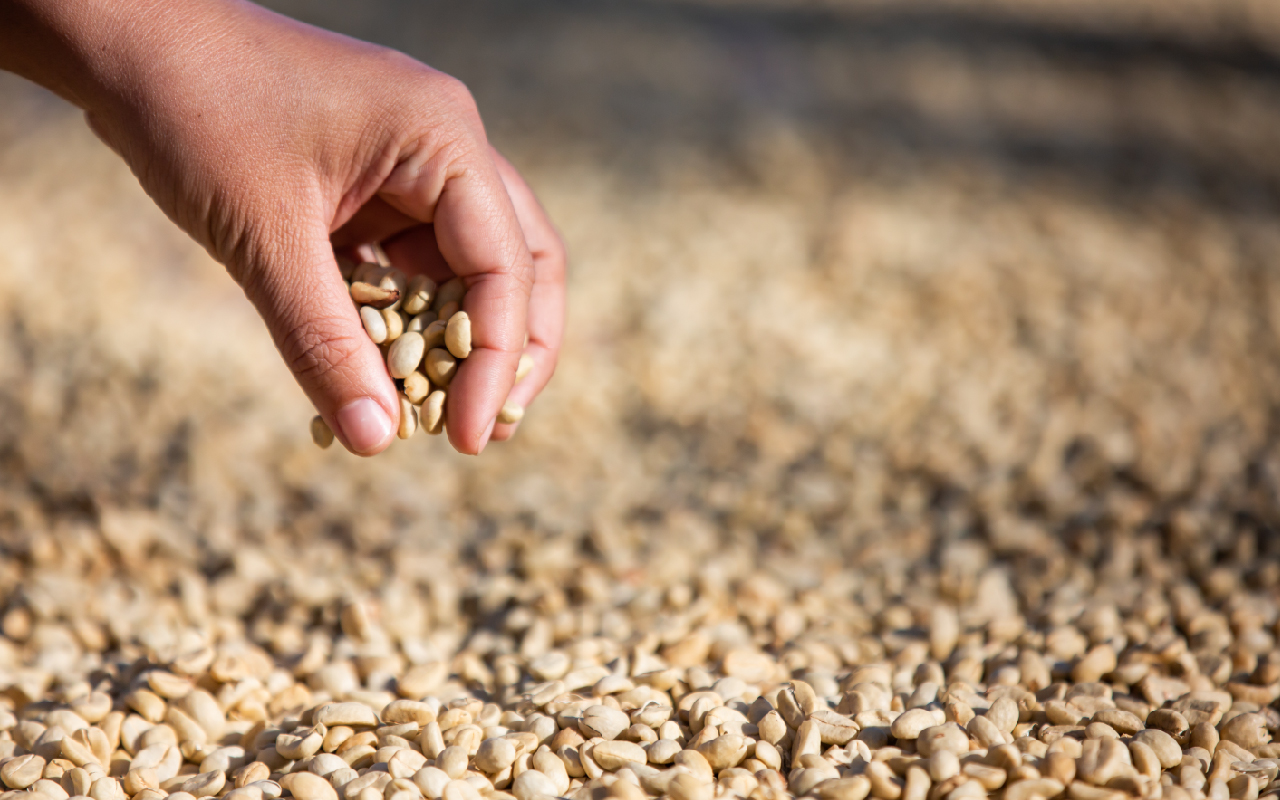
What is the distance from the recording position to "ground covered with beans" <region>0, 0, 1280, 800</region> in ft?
3.88

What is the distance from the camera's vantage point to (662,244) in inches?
114

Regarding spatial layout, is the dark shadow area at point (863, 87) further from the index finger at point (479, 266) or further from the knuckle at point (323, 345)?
the knuckle at point (323, 345)

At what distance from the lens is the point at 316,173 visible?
3.55 feet

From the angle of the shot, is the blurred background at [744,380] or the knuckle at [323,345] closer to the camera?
the knuckle at [323,345]

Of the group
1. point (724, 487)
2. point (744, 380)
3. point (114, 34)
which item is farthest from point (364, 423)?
point (744, 380)

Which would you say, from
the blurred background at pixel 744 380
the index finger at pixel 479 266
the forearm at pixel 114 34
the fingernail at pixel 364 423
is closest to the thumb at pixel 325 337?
the fingernail at pixel 364 423

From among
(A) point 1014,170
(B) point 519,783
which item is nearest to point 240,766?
(B) point 519,783

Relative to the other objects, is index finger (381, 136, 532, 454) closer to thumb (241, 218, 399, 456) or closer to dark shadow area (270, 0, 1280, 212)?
thumb (241, 218, 399, 456)

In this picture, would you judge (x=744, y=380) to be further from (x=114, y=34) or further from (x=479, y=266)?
(x=114, y=34)

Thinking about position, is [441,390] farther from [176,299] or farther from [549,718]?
[176,299]

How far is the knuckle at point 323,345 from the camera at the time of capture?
1039mm

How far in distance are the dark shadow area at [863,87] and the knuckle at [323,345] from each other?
7.66 feet

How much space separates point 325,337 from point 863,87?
3400 mm

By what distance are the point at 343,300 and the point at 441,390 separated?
0.17 meters
